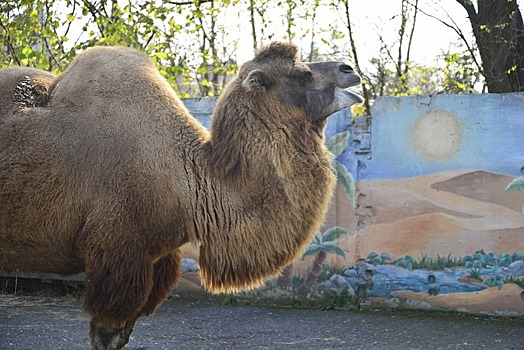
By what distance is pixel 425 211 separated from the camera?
9211mm

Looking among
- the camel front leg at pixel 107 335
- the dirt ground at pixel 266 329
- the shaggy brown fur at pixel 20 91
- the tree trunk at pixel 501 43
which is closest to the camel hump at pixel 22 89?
the shaggy brown fur at pixel 20 91

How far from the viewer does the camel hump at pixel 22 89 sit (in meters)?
5.30

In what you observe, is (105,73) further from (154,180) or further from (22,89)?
(154,180)

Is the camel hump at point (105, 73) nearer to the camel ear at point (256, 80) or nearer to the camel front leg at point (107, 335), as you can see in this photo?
the camel ear at point (256, 80)

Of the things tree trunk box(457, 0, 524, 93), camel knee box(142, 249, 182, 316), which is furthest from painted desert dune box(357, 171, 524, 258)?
camel knee box(142, 249, 182, 316)

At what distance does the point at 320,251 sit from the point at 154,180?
504cm

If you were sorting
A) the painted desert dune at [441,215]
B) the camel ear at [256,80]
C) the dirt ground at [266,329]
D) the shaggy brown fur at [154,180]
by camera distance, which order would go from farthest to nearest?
the painted desert dune at [441,215] → the dirt ground at [266,329] → the camel ear at [256,80] → the shaggy brown fur at [154,180]

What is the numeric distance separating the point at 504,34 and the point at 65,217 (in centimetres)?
892

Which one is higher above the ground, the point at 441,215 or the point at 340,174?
the point at 340,174

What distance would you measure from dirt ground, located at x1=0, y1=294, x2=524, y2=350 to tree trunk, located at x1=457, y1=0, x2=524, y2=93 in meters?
4.65

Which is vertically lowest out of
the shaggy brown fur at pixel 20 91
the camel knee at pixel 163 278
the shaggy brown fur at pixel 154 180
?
the camel knee at pixel 163 278

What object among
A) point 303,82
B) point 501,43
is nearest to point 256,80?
point 303,82

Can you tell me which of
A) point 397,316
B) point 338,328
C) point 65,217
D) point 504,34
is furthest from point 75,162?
point 504,34

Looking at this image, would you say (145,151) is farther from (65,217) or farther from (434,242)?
(434,242)
